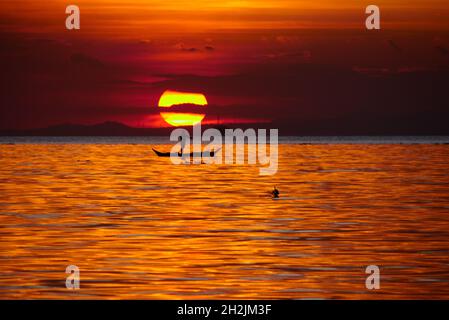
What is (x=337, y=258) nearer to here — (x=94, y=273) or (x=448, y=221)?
(x=94, y=273)

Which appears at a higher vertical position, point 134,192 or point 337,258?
point 134,192

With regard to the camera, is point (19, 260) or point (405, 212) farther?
point (405, 212)

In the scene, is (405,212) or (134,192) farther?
(134,192)

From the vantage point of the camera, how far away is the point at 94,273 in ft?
83.3

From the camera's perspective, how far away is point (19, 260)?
27.9 metres

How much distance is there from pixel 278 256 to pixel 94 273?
633 centimetres

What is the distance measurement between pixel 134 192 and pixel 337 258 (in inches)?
1323
